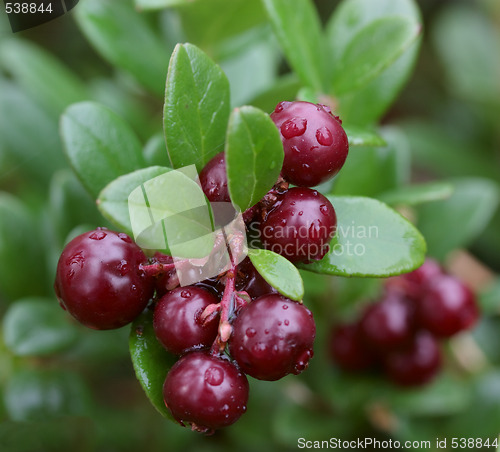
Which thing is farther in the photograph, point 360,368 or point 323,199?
point 360,368

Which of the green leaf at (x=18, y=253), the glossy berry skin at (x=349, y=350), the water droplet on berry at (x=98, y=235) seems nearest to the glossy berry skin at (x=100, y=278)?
the water droplet on berry at (x=98, y=235)

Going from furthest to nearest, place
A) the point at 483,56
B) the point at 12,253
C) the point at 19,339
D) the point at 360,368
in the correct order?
the point at 483,56, the point at 360,368, the point at 12,253, the point at 19,339

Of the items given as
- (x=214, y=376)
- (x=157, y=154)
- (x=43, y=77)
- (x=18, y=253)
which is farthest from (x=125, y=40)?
(x=214, y=376)

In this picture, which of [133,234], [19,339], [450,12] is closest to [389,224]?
[133,234]

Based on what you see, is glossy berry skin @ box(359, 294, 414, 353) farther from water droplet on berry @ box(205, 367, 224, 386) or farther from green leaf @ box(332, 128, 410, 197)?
water droplet on berry @ box(205, 367, 224, 386)

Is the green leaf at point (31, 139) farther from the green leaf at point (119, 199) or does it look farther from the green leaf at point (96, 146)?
the green leaf at point (119, 199)

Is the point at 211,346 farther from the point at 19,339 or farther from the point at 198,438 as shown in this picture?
the point at 198,438

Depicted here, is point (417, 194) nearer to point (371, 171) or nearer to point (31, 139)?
point (371, 171)
